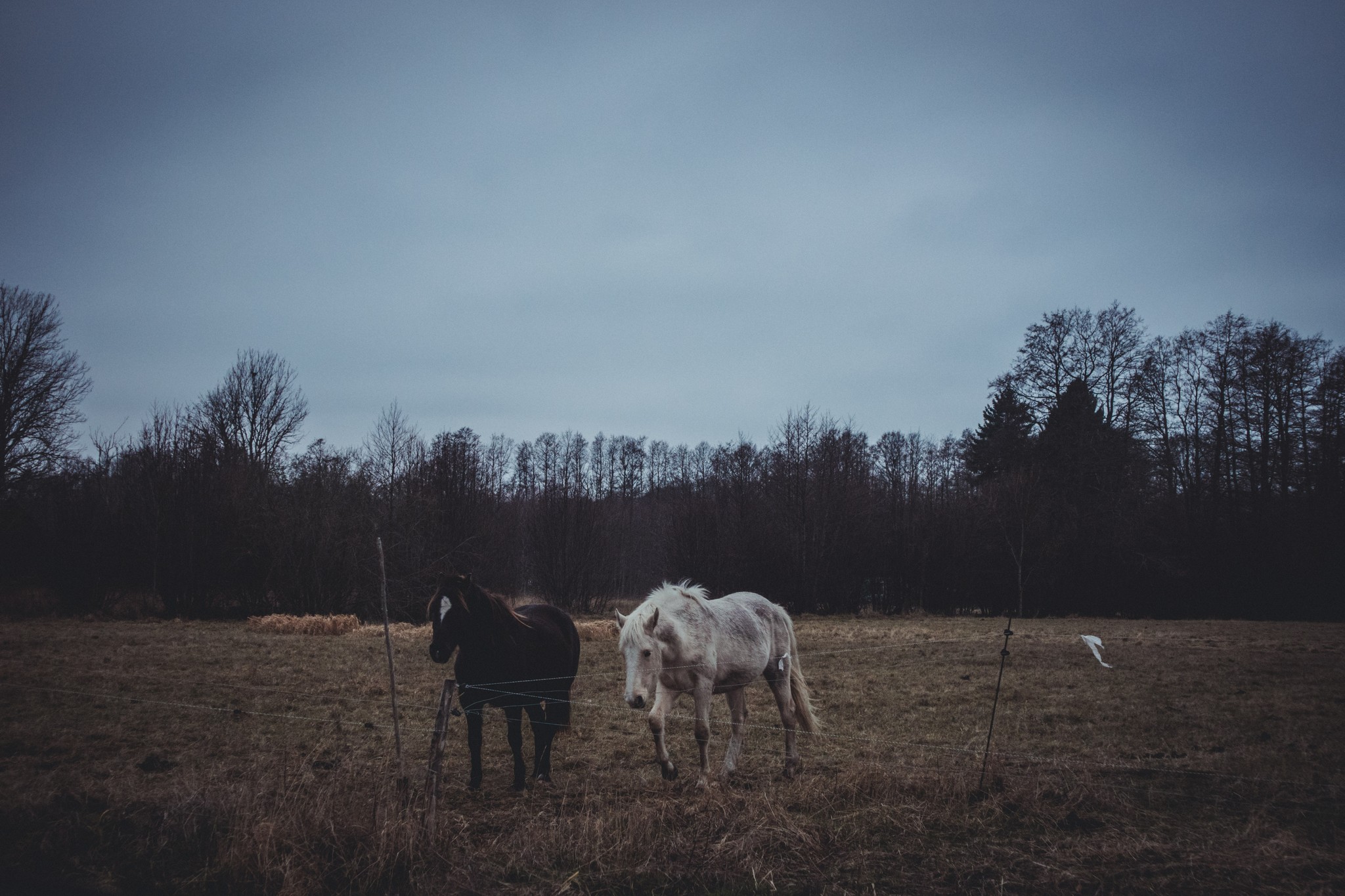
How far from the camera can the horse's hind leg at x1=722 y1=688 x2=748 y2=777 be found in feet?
20.1

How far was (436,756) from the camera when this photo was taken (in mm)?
4266

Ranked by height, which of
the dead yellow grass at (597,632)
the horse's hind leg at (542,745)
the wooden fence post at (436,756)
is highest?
the wooden fence post at (436,756)

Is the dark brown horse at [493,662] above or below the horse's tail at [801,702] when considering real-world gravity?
above

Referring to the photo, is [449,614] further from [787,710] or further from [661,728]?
[787,710]

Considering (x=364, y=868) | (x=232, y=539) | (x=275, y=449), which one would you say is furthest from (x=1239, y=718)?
(x=275, y=449)

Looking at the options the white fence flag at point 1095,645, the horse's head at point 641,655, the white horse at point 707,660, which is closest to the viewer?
the horse's head at point 641,655

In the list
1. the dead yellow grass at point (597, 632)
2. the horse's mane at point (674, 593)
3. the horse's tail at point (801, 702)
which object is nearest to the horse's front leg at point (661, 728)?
the horse's mane at point (674, 593)

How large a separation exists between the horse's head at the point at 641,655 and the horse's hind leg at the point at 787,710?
5.22ft

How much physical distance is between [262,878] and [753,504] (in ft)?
101

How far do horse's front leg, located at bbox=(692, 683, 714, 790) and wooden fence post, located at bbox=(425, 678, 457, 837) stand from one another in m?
2.31

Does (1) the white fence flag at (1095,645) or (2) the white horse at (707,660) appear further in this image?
(1) the white fence flag at (1095,645)

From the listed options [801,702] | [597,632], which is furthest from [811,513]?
[801,702]

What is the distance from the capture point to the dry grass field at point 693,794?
3.87m

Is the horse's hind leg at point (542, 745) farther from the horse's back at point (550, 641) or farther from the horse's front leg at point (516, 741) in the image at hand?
the horse's back at point (550, 641)
